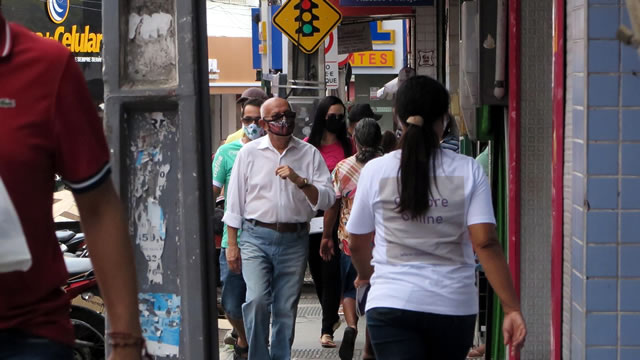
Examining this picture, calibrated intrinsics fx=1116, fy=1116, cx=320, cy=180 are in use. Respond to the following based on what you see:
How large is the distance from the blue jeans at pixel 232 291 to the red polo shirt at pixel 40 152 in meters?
5.41

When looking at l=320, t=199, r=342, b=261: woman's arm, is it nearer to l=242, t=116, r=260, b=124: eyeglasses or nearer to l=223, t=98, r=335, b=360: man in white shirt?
l=223, t=98, r=335, b=360: man in white shirt

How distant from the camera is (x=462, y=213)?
169 inches

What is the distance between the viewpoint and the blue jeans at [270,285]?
715 cm

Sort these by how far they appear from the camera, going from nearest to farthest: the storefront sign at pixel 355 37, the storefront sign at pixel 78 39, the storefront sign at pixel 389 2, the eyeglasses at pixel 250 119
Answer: the eyeglasses at pixel 250 119 < the storefront sign at pixel 389 2 < the storefront sign at pixel 355 37 < the storefront sign at pixel 78 39

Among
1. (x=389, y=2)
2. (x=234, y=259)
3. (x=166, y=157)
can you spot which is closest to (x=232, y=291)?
(x=234, y=259)

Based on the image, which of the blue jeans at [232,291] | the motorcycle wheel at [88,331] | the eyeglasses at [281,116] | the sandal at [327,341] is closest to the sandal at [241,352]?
the blue jeans at [232,291]

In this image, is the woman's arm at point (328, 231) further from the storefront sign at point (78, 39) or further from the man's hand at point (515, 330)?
the storefront sign at point (78, 39)

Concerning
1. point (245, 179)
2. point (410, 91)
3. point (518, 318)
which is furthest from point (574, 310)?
point (245, 179)

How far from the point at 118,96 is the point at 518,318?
1.99 meters

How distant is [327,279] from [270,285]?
170cm

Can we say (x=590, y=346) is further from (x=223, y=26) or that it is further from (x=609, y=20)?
(x=223, y=26)

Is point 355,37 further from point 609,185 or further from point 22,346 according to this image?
point 22,346

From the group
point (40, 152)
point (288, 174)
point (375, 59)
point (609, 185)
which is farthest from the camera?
point (375, 59)

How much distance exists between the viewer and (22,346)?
251 cm
